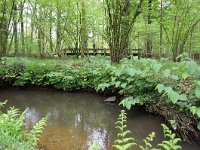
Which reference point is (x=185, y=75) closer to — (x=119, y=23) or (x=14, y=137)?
(x=14, y=137)

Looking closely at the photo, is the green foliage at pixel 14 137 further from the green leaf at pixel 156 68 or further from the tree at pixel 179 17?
the tree at pixel 179 17

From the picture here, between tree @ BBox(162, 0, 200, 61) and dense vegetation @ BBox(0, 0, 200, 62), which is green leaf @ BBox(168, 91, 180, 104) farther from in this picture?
tree @ BBox(162, 0, 200, 61)

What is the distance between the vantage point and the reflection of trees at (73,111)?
198 inches

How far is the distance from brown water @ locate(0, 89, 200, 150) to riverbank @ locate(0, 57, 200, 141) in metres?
0.29

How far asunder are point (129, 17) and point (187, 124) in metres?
4.83

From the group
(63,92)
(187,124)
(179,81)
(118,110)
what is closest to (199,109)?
(187,124)

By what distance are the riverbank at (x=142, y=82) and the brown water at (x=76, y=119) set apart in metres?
0.29

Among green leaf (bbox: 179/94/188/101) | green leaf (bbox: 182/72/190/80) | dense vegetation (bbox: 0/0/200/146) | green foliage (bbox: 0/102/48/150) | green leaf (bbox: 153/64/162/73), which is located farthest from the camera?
green leaf (bbox: 153/64/162/73)

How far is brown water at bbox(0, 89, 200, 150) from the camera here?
447 cm

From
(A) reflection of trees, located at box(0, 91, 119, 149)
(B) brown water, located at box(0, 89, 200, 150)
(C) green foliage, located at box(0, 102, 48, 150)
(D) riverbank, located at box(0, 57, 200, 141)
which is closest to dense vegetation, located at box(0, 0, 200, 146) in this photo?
(D) riverbank, located at box(0, 57, 200, 141)

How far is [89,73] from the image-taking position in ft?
25.4

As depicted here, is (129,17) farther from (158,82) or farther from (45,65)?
(158,82)

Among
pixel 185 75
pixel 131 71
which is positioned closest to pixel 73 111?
pixel 131 71

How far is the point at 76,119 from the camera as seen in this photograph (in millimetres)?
5734
